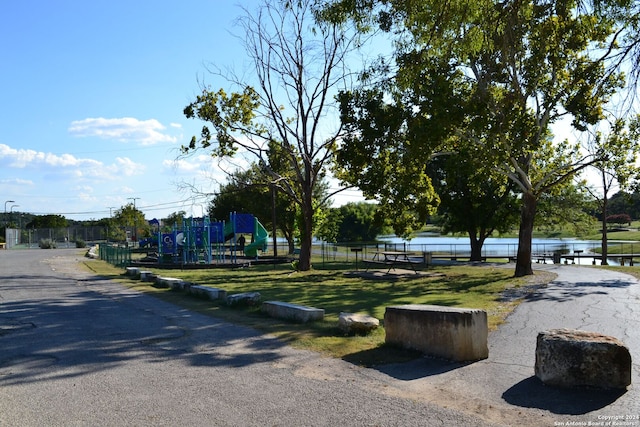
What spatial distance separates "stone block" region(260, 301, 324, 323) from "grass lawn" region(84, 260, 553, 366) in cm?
19

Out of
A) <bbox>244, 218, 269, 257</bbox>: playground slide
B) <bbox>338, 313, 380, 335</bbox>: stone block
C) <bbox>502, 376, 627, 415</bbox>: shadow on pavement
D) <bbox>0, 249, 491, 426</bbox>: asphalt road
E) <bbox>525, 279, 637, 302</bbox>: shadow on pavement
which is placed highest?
<bbox>244, 218, 269, 257</bbox>: playground slide

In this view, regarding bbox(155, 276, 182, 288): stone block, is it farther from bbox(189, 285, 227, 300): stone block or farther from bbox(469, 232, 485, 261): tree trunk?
bbox(469, 232, 485, 261): tree trunk

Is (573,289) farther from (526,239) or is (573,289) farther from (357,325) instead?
(357,325)

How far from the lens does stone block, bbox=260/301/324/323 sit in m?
10.0

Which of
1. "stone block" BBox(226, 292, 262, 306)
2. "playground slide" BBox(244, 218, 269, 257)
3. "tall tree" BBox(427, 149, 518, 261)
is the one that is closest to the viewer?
"stone block" BBox(226, 292, 262, 306)

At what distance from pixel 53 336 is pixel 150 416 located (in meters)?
4.65

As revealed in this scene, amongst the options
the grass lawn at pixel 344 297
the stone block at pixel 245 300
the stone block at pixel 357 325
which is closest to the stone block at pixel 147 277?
the grass lawn at pixel 344 297

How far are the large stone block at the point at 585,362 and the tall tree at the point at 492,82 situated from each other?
5.48 meters

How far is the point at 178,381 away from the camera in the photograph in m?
6.18

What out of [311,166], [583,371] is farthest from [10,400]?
[311,166]

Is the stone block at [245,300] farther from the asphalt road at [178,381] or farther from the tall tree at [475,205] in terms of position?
the tall tree at [475,205]

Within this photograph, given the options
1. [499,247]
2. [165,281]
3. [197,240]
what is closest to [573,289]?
[165,281]

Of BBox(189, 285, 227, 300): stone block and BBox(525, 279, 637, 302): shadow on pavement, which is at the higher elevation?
BBox(189, 285, 227, 300): stone block

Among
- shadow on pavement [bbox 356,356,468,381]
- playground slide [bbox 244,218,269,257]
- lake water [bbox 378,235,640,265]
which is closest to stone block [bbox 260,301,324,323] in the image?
shadow on pavement [bbox 356,356,468,381]
